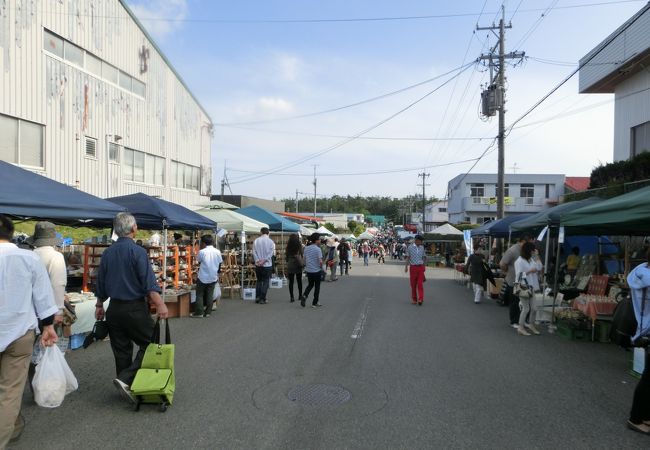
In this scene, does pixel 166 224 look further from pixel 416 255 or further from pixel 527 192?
pixel 527 192

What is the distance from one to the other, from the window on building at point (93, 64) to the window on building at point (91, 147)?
253 cm

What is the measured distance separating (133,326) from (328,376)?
2407mm

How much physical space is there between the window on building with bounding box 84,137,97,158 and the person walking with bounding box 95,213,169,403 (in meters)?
14.6

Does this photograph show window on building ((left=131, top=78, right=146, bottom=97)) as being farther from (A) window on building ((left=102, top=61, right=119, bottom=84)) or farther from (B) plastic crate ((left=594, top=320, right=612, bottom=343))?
(B) plastic crate ((left=594, top=320, right=612, bottom=343))

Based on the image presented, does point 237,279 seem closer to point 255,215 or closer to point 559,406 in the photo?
point 255,215

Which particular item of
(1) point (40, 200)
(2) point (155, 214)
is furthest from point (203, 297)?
(1) point (40, 200)

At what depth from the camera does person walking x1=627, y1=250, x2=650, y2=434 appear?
4.40m

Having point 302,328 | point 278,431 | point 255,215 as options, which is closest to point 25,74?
point 255,215

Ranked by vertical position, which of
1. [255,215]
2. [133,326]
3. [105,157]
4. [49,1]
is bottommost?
[133,326]

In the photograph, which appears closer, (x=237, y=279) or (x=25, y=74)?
(x=25, y=74)

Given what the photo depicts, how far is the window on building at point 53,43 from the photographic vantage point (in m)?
15.7

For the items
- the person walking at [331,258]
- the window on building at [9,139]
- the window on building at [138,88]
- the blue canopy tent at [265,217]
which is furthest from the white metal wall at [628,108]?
the window on building at [9,139]

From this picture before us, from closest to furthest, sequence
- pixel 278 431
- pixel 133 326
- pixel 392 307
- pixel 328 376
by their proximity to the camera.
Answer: pixel 278 431, pixel 133 326, pixel 328 376, pixel 392 307

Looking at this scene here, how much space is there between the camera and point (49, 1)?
51.2 ft
